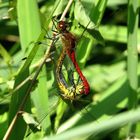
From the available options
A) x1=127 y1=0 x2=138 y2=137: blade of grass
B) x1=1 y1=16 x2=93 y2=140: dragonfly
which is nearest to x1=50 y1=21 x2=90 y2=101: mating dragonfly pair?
x1=1 y1=16 x2=93 y2=140: dragonfly

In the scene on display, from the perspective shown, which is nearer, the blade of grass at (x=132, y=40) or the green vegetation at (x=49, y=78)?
the green vegetation at (x=49, y=78)

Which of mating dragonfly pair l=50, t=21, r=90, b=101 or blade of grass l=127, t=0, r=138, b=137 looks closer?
mating dragonfly pair l=50, t=21, r=90, b=101

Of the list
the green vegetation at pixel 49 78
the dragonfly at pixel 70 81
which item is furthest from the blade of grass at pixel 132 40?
the dragonfly at pixel 70 81

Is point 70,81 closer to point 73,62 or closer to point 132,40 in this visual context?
point 73,62

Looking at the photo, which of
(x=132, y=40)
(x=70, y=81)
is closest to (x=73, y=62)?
(x=70, y=81)

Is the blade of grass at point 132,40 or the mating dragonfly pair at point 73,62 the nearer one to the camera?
the mating dragonfly pair at point 73,62

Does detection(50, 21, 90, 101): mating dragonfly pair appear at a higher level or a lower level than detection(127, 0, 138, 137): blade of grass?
higher

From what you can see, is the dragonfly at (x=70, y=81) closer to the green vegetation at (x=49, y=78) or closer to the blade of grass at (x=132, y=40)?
the green vegetation at (x=49, y=78)

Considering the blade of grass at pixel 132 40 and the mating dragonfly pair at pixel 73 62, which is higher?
the mating dragonfly pair at pixel 73 62

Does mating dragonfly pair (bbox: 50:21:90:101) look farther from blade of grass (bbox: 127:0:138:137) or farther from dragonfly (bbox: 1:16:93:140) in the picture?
blade of grass (bbox: 127:0:138:137)

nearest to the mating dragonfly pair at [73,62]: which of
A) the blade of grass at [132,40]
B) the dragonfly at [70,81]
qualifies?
the dragonfly at [70,81]

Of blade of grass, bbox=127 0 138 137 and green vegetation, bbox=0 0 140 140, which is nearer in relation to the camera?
green vegetation, bbox=0 0 140 140
